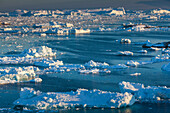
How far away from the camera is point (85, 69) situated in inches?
693

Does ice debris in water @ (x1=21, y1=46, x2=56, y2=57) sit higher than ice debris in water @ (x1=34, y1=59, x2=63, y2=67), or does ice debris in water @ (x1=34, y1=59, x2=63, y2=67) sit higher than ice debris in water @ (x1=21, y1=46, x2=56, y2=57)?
ice debris in water @ (x1=21, y1=46, x2=56, y2=57)

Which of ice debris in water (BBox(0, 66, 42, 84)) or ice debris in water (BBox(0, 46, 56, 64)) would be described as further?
ice debris in water (BBox(0, 46, 56, 64))

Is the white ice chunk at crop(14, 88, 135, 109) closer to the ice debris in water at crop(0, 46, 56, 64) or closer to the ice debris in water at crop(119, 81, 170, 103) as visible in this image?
the ice debris in water at crop(119, 81, 170, 103)

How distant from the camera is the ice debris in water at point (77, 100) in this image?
35.4 feet

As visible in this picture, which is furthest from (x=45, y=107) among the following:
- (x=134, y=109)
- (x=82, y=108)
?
(x=134, y=109)

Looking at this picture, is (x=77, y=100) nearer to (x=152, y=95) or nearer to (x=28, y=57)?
(x=152, y=95)

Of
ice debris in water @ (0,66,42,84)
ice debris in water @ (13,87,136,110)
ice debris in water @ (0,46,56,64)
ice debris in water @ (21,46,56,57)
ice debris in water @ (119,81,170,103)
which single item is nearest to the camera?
ice debris in water @ (13,87,136,110)

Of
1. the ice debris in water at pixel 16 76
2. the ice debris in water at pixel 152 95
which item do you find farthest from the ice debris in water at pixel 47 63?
the ice debris in water at pixel 152 95

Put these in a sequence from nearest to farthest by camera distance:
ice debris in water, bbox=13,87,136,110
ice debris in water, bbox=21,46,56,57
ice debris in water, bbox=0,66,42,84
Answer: ice debris in water, bbox=13,87,136,110 → ice debris in water, bbox=0,66,42,84 → ice debris in water, bbox=21,46,56,57

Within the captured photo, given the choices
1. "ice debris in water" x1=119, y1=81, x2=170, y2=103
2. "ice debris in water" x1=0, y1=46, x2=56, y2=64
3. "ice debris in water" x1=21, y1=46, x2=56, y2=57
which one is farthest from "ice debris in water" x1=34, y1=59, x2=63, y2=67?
"ice debris in water" x1=119, y1=81, x2=170, y2=103

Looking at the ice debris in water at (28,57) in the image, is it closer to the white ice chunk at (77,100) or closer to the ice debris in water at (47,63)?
the ice debris in water at (47,63)

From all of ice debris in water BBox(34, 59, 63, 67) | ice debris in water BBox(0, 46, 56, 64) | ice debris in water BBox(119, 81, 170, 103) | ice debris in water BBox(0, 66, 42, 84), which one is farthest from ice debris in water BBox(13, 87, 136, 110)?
ice debris in water BBox(0, 46, 56, 64)

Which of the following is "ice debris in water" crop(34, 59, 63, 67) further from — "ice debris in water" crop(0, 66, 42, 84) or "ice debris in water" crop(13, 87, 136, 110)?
"ice debris in water" crop(13, 87, 136, 110)

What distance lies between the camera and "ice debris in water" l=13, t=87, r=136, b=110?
1079 centimetres
